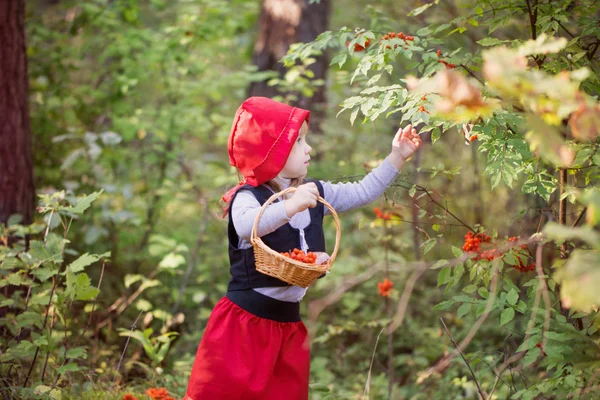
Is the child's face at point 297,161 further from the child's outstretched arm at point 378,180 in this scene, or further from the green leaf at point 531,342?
the green leaf at point 531,342

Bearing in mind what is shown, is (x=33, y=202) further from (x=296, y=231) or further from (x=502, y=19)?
(x=502, y=19)

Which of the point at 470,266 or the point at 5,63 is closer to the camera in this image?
the point at 470,266

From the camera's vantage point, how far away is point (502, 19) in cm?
247

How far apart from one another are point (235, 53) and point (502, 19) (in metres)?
6.16

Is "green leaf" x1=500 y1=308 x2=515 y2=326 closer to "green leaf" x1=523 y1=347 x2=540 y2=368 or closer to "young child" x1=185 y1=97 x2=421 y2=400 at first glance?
"green leaf" x1=523 y1=347 x2=540 y2=368

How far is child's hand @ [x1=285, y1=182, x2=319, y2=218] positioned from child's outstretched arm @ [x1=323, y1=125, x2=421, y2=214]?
1.56ft

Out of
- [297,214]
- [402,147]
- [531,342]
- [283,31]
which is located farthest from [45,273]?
[283,31]

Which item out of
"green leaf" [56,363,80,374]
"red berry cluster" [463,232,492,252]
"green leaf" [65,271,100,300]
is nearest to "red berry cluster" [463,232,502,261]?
"red berry cluster" [463,232,492,252]

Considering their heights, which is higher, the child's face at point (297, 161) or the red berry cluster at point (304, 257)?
the child's face at point (297, 161)

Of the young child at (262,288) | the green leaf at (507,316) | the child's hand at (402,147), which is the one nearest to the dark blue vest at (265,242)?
the young child at (262,288)

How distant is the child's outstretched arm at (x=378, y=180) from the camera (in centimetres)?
256

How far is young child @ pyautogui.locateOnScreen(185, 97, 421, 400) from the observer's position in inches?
94.6

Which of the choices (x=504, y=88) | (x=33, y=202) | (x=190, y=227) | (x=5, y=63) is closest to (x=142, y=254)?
(x=190, y=227)

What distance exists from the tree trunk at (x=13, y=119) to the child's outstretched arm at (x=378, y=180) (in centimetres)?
210
